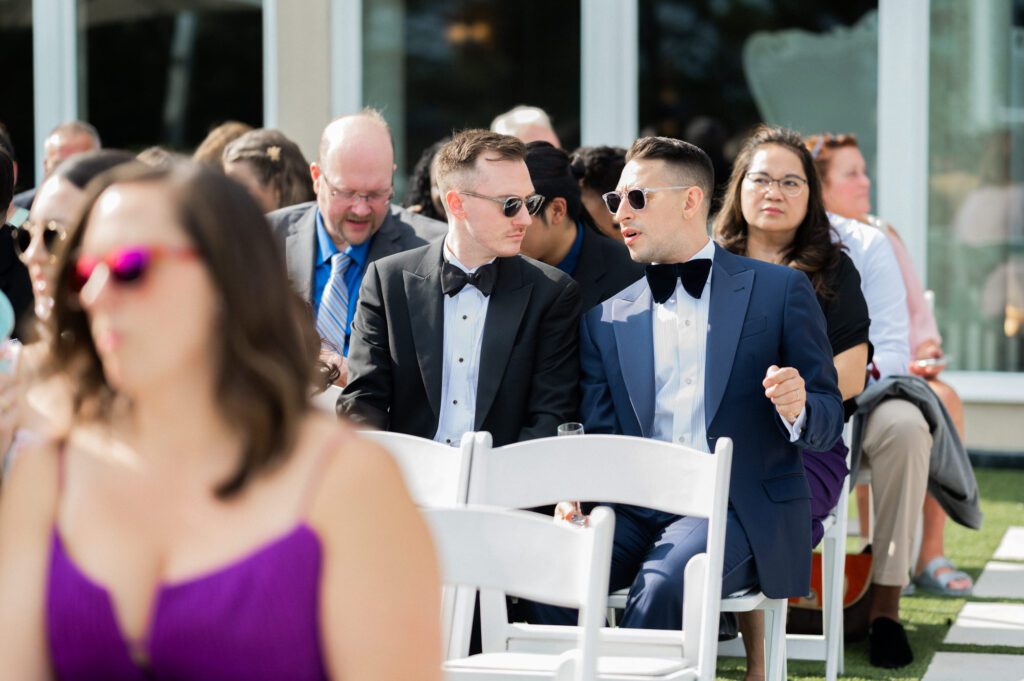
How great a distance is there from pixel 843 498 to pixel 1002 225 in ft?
15.3

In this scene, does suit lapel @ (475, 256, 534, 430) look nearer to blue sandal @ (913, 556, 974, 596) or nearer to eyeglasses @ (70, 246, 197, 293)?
blue sandal @ (913, 556, 974, 596)

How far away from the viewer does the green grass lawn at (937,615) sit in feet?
15.2

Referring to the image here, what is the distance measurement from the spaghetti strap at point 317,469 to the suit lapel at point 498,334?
2.40 m

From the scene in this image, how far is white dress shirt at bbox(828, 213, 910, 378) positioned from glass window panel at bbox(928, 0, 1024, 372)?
3620mm

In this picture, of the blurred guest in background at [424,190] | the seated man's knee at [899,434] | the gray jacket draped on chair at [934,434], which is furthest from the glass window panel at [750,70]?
A: the seated man's knee at [899,434]

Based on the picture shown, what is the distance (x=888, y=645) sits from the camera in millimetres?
4742

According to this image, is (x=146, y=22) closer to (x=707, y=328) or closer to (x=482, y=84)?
(x=482, y=84)

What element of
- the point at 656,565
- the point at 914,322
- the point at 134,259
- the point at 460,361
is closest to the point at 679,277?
the point at 460,361

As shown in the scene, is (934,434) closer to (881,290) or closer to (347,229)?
(881,290)

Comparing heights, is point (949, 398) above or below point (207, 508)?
below

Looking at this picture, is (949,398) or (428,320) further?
(949,398)

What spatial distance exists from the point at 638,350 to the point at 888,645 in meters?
1.47

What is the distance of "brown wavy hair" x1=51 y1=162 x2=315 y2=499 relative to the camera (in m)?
1.74

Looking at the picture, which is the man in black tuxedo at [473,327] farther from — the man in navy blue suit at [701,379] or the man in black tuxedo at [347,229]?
the man in black tuxedo at [347,229]
